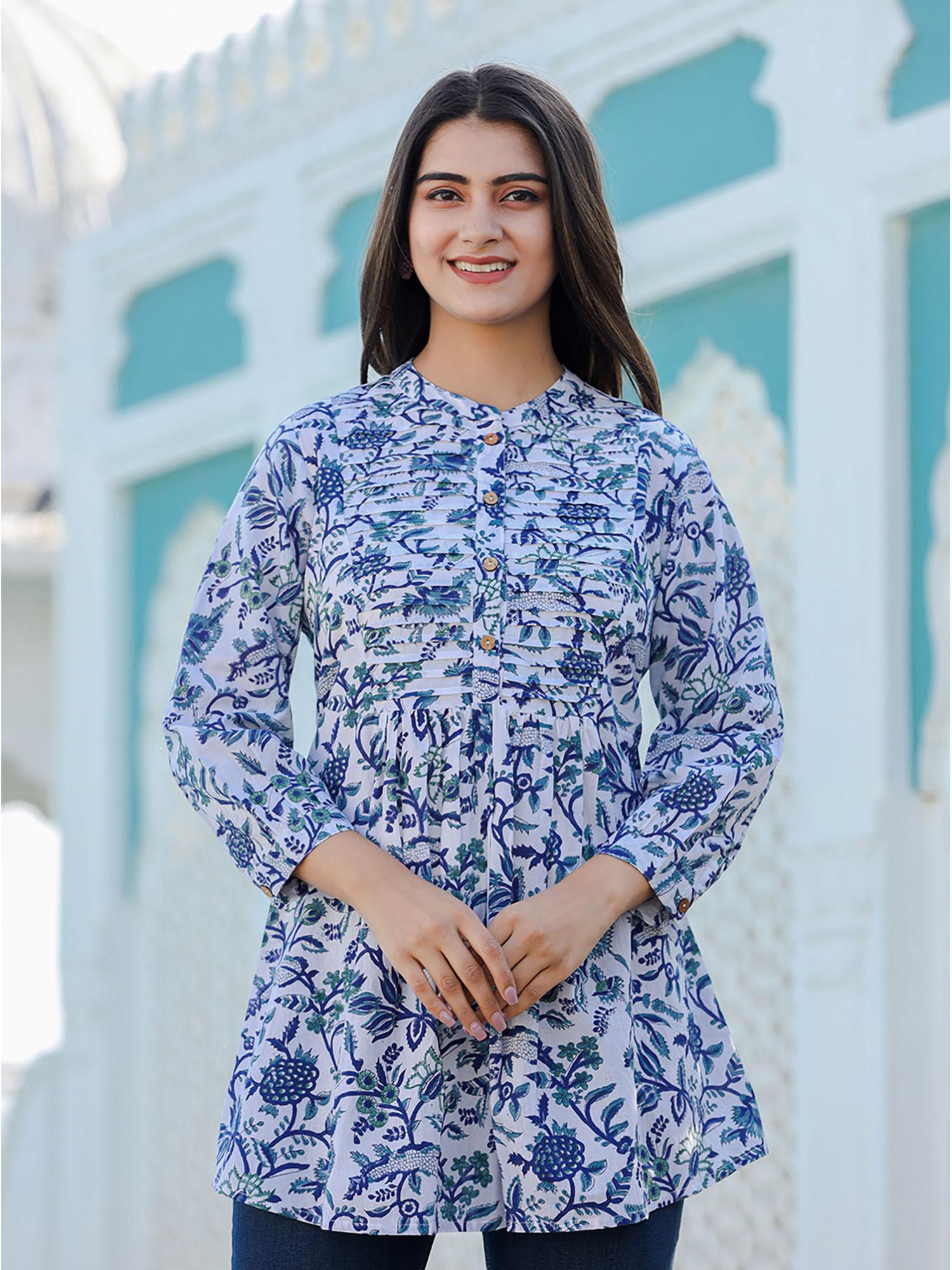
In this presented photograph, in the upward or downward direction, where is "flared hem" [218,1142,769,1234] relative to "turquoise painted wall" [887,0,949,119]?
downward

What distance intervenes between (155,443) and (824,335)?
2.18 metres

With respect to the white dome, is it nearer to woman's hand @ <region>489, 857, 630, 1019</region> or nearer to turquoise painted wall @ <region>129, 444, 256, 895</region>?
turquoise painted wall @ <region>129, 444, 256, 895</region>

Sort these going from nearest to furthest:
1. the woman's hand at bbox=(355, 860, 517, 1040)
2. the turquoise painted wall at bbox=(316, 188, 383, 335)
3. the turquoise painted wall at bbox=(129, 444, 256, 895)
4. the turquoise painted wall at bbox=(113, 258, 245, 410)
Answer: the woman's hand at bbox=(355, 860, 517, 1040) → the turquoise painted wall at bbox=(316, 188, 383, 335) → the turquoise painted wall at bbox=(113, 258, 245, 410) → the turquoise painted wall at bbox=(129, 444, 256, 895)

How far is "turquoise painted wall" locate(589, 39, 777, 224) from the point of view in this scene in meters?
3.13

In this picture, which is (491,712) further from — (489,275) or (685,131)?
(685,131)

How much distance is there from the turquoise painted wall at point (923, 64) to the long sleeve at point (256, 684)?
1.93m

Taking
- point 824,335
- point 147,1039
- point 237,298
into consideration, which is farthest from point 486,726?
point 147,1039

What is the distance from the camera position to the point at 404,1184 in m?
1.03

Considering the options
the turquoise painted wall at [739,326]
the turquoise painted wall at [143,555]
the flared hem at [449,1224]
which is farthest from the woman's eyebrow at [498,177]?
the turquoise painted wall at [143,555]

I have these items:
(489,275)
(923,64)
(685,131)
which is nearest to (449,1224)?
(489,275)

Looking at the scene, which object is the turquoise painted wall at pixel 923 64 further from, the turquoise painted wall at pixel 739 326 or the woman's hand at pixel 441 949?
the woman's hand at pixel 441 949

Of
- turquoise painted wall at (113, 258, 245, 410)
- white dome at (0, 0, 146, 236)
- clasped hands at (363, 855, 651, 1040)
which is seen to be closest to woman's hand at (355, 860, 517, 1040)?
clasped hands at (363, 855, 651, 1040)

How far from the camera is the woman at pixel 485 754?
3.44 feet

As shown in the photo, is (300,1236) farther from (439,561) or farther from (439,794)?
(439,561)
